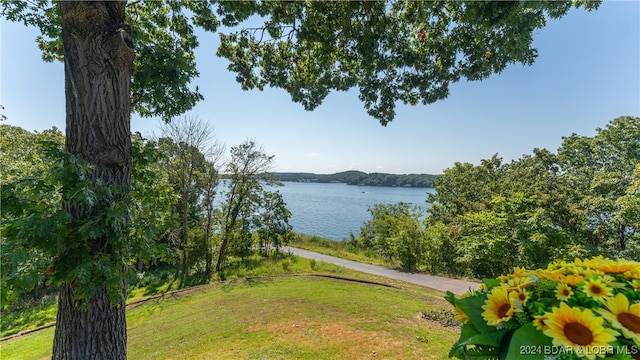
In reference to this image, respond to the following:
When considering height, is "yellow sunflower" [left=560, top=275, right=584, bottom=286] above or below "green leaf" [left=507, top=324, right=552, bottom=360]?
above

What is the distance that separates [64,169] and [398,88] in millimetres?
4122

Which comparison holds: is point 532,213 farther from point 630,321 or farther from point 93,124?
point 93,124

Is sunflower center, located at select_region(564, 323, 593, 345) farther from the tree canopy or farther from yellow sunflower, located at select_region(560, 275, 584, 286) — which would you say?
the tree canopy

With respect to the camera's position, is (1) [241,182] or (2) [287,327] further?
(1) [241,182]

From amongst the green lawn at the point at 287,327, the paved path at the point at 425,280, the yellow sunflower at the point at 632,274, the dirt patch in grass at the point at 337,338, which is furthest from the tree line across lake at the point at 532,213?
the yellow sunflower at the point at 632,274

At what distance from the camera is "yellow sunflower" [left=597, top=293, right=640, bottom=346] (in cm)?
59

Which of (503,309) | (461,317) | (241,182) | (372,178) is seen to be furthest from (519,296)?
(372,178)

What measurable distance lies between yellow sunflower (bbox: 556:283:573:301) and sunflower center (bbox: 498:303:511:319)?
0.45ft

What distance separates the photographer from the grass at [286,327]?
4.32 meters

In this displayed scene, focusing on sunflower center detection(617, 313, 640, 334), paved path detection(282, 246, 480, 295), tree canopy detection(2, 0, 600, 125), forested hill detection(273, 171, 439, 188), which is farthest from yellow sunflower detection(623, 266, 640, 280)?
forested hill detection(273, 171, 439, 188)

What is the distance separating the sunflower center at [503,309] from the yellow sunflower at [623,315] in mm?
203

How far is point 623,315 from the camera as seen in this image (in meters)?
0.66

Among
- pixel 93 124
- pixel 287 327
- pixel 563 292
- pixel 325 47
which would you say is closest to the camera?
pixel 563 292

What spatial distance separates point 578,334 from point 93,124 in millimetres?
2951
